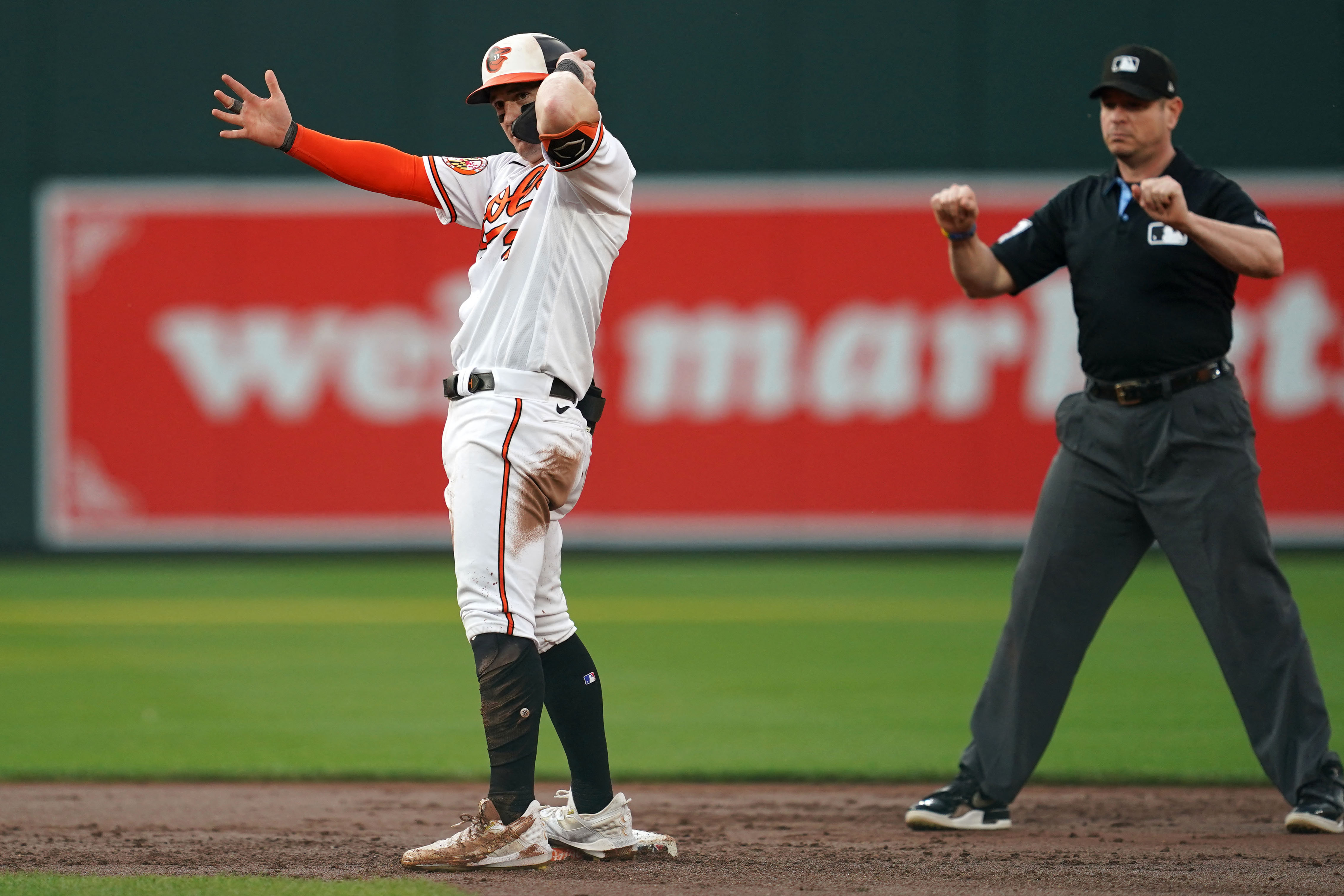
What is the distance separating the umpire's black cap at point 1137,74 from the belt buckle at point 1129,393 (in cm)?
83

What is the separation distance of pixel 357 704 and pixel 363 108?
791cm

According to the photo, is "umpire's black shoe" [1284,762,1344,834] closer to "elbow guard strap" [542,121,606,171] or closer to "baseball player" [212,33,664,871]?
"baseball player" [212,33,664,871]

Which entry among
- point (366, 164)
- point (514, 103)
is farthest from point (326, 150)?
point (514, 103)

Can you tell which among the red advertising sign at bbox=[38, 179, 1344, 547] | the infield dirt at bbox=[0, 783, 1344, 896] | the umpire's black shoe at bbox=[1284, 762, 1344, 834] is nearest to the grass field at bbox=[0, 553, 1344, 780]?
the infield dirt at bbox=[0, 783, 1344, 896]

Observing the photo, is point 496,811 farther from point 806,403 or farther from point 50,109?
point 50,109

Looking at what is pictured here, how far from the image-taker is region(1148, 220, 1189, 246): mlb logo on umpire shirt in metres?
4.63

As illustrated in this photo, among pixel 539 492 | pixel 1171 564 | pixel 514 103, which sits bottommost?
pixel 1171 564

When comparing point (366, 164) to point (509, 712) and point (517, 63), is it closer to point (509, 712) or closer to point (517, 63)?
point (517, 63)

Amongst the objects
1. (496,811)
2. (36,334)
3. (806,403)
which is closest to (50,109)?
(36,334)

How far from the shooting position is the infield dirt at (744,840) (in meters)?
4.03

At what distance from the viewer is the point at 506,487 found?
13.6 ft

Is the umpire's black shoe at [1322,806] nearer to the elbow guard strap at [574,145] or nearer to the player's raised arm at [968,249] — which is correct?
the player's raised arm at [968,249]

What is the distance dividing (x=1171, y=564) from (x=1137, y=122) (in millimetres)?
1288

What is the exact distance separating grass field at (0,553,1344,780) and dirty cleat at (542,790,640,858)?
4.94 ft
